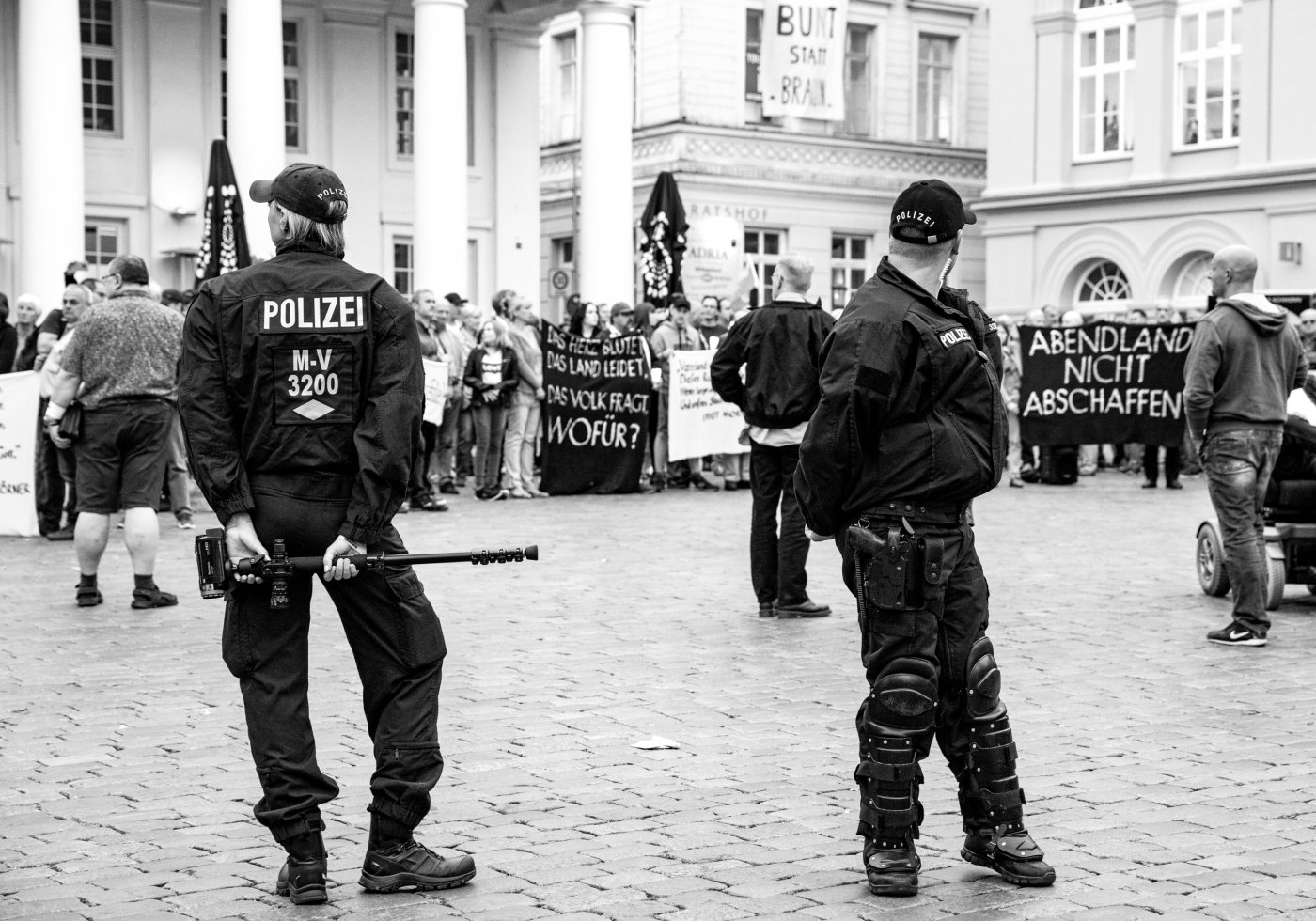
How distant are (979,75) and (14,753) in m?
38.9

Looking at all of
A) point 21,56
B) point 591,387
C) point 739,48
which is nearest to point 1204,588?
point 591,387

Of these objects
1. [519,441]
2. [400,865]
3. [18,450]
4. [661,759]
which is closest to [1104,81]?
[519,441]

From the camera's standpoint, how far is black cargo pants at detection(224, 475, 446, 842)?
520 centimetres

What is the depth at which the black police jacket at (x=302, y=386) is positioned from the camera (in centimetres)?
515

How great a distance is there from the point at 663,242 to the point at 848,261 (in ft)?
53.4

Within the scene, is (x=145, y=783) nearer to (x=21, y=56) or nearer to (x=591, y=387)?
(x=591, y=387)

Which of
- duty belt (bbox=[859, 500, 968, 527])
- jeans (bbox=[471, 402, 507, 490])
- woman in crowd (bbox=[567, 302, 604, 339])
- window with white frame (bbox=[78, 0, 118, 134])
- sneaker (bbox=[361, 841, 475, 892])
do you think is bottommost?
sneaker (bbox=[361, 841, 475, 892])

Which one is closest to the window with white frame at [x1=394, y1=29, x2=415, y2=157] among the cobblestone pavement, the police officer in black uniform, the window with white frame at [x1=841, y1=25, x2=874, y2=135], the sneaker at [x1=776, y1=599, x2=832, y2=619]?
the window with white frame at [x1=841, y1=25, x2=874, y2=135]

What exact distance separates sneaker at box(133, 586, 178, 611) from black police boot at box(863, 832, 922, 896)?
6957 mm

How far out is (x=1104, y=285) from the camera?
37125 mm

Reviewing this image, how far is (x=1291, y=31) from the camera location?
108 ft

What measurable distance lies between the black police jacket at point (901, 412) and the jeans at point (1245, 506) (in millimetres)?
4786

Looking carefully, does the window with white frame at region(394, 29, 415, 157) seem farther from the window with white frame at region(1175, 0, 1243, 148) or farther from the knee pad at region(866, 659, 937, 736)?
the knee pad at region(866, 659, 937, 736)

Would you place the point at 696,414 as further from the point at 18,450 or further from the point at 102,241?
the point at 102,241
